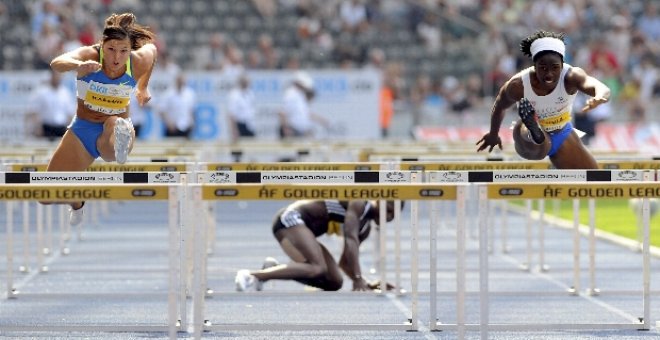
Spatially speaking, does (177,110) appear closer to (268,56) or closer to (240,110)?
(240,110)

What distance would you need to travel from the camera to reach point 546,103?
40.9ft

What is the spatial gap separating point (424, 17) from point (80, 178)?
2543cm

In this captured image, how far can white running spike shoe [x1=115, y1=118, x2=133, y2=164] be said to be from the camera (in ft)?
38.0

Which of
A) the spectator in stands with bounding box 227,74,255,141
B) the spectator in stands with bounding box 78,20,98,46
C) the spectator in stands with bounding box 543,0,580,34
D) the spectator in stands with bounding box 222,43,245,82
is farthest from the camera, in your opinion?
the spectator in stands with bounding box 543,0,580,34

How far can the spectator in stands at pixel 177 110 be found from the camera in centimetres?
2762

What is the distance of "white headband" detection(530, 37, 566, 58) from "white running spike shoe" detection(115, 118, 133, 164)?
3.34 m

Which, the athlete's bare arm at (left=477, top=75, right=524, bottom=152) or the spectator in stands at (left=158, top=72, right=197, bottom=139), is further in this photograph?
the spectator in stands at (left=158, top=72, right=197, bottom=139)

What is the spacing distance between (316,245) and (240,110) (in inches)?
634

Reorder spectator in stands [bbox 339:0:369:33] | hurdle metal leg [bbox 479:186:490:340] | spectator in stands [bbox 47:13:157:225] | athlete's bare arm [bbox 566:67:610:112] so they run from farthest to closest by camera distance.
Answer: spectator in stands [bbox 339:0:369:33] < spectator in stands [bbox 47:13:157:225] < athlete's bare arm [bbox 566:67:610:112] < hurdle metal leg [bbox 479:186:490:340]

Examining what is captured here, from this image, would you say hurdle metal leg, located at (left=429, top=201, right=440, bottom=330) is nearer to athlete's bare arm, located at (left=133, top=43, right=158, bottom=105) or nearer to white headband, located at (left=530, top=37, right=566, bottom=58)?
white headband, located at (left=530, top=37, right=566, bottom=58)

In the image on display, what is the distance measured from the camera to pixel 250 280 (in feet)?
39.7

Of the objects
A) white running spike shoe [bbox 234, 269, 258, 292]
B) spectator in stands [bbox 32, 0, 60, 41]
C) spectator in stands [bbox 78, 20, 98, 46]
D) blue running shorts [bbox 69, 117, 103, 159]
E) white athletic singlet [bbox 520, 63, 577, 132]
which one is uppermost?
spectator in stands [bbox 32, 0, 60, 41]

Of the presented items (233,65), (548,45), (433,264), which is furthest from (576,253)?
(233,65)

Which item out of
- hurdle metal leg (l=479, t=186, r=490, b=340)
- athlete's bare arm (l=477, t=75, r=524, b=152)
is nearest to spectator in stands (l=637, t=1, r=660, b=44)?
athlete's bare arm (l=477, t=75, r=524, b=152)
